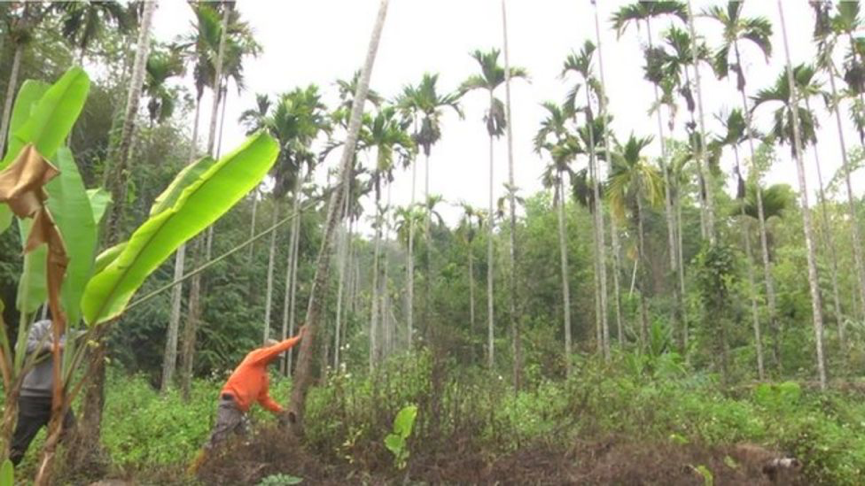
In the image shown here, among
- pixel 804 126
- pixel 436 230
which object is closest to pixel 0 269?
pixel 804 126

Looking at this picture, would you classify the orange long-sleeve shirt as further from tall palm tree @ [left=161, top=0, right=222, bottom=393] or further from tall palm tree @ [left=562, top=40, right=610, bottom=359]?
tall palm tree @ [left=562, top=40, right=610, bottom=359]

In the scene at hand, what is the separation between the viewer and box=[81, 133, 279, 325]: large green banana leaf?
315 cm

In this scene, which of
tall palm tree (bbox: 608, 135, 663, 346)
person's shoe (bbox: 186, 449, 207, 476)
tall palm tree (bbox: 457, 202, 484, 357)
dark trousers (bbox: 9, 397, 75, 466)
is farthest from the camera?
tall palm tree (bbox: 457, 202, 484, 357)

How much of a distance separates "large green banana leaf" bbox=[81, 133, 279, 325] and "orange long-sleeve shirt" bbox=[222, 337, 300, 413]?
304 centimetres

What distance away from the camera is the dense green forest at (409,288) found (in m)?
3.49

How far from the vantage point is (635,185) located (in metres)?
20.6

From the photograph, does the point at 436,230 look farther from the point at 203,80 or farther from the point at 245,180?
the point at 245,180

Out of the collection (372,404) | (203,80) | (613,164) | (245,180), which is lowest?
(372,404)

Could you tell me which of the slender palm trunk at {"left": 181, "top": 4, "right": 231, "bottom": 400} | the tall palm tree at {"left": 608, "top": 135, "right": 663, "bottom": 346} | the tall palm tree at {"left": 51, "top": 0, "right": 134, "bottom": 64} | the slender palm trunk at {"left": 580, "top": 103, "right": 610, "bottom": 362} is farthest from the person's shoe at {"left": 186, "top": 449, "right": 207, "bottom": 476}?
the slender palm trunk at {"left": 580, "top": 103, "right": 610, "bottom": 362}

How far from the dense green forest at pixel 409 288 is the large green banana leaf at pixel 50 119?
12 mm

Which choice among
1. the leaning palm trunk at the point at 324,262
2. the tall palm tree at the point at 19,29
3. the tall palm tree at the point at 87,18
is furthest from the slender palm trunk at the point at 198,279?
the leaning palm trunk at the point at 324,262

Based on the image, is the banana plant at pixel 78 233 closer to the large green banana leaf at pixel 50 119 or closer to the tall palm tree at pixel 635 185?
the large green banana leaf at pixel 50 119

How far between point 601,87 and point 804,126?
6.28 meters

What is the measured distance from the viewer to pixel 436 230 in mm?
41875
